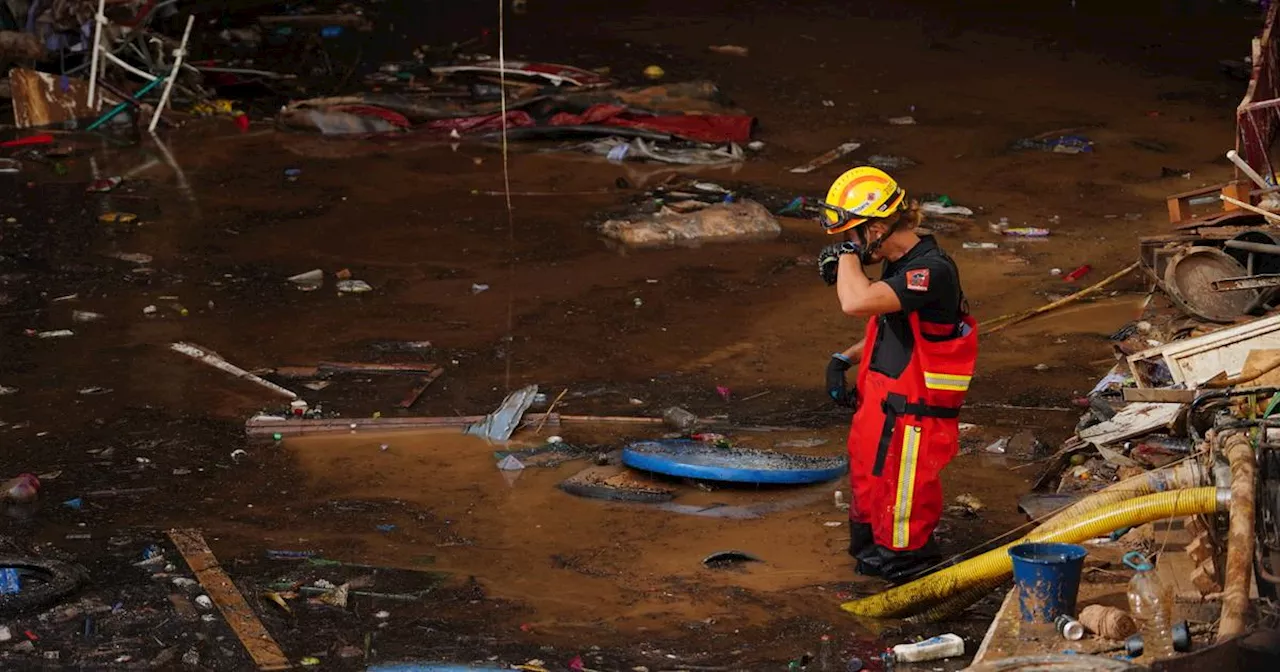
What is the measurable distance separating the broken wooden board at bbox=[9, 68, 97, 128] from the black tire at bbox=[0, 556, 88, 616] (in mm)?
9343

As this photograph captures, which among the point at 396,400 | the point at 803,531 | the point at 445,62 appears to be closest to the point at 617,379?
the point at 396,400

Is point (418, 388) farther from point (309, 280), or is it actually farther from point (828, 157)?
point (828, 157)

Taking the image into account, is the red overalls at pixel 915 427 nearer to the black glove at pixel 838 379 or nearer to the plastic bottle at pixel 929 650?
the black glove at pixel 838 379

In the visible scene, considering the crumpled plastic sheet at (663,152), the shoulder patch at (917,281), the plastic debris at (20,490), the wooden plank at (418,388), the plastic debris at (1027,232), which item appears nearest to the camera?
the shoulder patch at (917,281)

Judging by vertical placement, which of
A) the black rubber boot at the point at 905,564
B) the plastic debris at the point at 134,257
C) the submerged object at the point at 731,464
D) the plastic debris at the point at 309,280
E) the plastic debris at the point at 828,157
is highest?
the black rubber boot at the point at 905,564

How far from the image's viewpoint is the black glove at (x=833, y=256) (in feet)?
19.8

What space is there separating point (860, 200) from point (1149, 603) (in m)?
1.72

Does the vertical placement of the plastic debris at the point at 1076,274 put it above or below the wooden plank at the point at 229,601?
below

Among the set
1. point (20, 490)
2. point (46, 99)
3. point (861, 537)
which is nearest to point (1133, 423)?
point (861, 537)

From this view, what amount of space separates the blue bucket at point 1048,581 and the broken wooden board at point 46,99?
1192cm

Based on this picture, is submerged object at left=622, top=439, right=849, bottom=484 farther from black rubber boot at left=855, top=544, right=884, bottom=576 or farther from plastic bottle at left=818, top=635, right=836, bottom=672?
plastic bottle at left=818, top=635, right=836, bottom=672

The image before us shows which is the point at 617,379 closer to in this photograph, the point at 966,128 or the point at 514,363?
the point at 514,363

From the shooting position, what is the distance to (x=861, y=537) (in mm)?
6301

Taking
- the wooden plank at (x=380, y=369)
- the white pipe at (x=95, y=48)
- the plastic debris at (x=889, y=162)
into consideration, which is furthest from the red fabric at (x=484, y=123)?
the wooden plank at (x=380, y=369)
